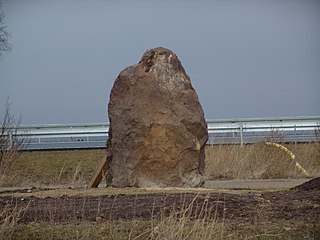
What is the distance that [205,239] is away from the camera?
685 centimetres

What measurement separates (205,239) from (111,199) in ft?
10.1

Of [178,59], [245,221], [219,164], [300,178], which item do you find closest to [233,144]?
[219,164]

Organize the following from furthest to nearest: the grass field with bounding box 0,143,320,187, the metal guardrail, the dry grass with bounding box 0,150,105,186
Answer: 1. the metal guardrail
2. the grass field with bounding box 0,143,320,187
3. the dry grass with bounding box 0,150,105,186

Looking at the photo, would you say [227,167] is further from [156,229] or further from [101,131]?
[156,229]

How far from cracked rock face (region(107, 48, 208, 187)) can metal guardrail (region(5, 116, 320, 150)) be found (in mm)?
10352

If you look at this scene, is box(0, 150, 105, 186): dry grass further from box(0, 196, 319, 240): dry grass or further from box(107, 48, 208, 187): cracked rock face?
box(0, 196, 319, 240): dry grass

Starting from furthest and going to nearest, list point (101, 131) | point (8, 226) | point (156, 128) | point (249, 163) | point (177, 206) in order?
point (101, 131) → point (249, 163) → point (156, 128) → point (177, 206) → point (8, 226)

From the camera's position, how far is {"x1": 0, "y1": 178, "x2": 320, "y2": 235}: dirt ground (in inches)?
322

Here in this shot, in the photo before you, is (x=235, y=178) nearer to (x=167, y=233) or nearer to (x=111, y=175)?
Answer: (x=111, y=175)

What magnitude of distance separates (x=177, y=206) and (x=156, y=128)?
3.49 m

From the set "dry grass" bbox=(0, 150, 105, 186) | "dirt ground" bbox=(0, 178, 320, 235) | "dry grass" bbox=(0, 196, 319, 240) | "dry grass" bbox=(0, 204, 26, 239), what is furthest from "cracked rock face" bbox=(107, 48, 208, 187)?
"dry grass" bbox=(0, 150, 105, 186)

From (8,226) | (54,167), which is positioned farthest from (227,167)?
(8,226)

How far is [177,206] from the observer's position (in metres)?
8.61

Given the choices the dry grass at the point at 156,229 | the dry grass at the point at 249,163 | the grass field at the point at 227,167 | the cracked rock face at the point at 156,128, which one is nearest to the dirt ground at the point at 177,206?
the dry grass at the point at 156,229
